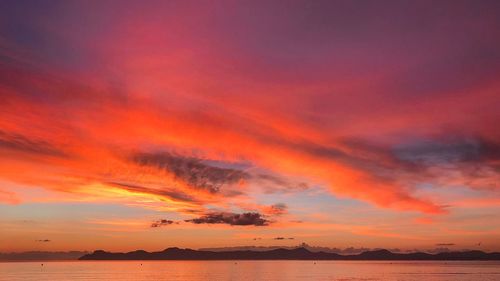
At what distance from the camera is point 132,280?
189 m

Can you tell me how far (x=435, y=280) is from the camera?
184000 millimetres

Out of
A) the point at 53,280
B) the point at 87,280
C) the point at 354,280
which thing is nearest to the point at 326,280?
the point at 354,280

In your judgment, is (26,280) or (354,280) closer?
(354,280)

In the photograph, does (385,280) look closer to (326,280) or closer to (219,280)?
(326,280)

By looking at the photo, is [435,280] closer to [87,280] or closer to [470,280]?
[470,280]

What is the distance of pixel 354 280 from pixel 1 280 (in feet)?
440

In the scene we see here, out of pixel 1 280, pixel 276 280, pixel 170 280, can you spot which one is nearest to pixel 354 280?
pixel 276 280

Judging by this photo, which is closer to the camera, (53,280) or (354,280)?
(354,280)

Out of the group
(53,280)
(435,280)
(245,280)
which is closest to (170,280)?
(245,280)

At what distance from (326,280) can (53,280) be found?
107006 mm

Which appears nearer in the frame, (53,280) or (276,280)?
A: (276,280)

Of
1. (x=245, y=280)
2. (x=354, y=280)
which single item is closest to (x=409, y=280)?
(x=354, y=280)

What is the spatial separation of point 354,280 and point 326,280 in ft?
38.3

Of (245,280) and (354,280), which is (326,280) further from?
(245,280)
